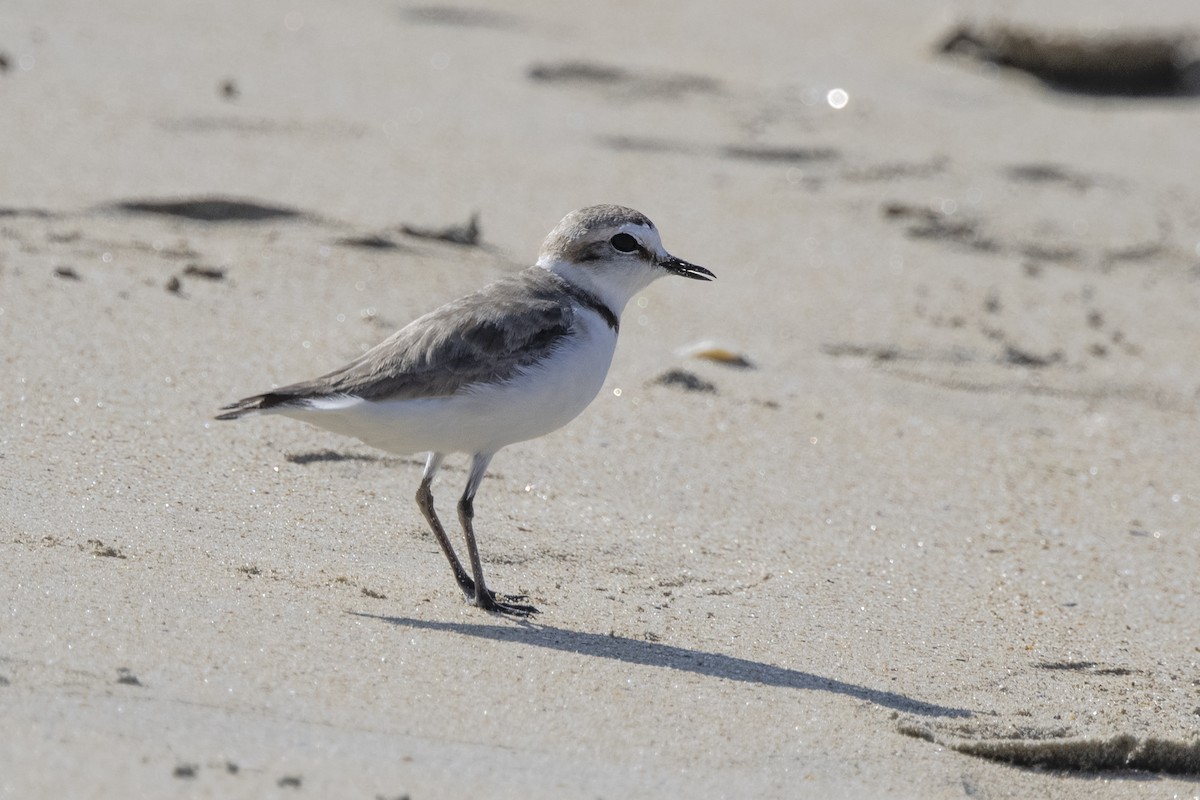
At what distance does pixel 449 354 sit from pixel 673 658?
100 cm

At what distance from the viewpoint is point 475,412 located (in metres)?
3.94

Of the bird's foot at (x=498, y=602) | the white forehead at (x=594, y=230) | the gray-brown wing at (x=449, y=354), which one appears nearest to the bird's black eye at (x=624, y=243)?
the white forehead at (x=594, y=230)

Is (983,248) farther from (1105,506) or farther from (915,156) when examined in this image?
(1105,506)

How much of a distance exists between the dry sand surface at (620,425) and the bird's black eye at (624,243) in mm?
802

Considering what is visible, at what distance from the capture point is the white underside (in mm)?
3883

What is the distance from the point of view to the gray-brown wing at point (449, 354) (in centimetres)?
391

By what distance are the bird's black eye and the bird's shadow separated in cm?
129

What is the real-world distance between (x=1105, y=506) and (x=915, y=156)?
3.59 meters

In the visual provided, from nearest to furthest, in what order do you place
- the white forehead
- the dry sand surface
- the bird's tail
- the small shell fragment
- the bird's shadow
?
1. the dry sand surface
2. the bird's shadow
3. the bird's tail
4. the white forehead
5. the small shell fragment

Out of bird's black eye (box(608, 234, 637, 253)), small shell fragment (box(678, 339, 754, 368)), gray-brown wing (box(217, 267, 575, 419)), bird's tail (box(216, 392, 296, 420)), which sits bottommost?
small shell fragment (box(678, 339, 754, 368))

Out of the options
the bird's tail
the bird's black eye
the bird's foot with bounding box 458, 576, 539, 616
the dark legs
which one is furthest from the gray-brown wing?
the bird's foot with bounding box 458, 576, 539, 616

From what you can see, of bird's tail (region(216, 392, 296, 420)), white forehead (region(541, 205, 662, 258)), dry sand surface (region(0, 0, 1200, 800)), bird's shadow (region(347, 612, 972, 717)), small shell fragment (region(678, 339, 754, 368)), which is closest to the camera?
dry sand surface (region(0, 0, 1200, 800))

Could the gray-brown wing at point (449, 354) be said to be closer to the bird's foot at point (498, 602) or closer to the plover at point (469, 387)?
the plover at point (469, 387)

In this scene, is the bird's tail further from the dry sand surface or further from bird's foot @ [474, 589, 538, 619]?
bird's foot @ [474, 589, 538, 619]
